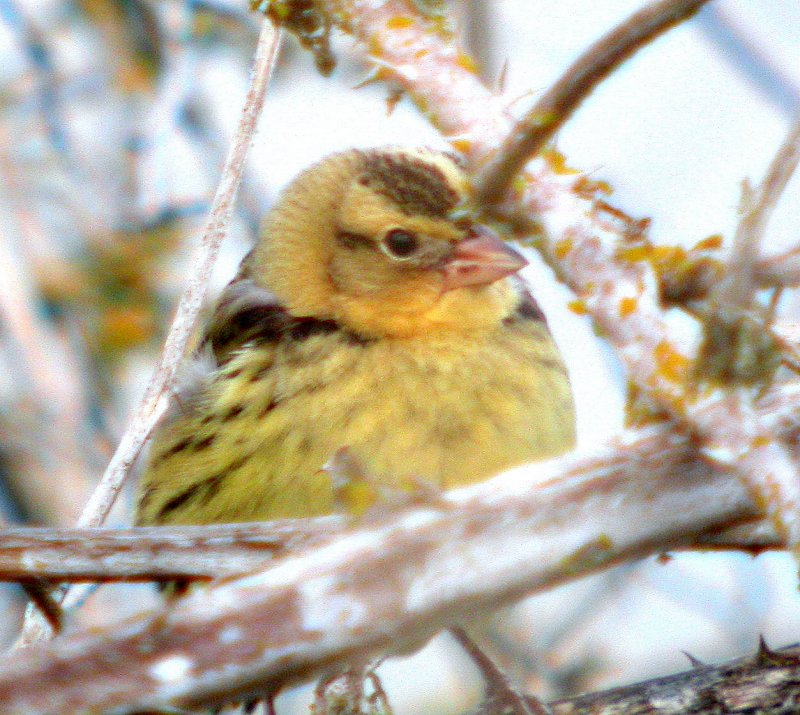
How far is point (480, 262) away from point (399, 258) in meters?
0.22

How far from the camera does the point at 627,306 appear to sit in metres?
1.50

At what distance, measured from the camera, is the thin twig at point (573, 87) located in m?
1.41

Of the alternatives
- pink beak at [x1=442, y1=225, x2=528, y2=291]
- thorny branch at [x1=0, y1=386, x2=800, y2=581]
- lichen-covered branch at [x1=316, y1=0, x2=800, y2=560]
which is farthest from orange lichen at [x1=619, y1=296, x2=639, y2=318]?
pink beak at [x1=442, y1=225, x2=528, y2=291]

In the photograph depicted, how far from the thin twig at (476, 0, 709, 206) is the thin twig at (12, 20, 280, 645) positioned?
2.45ft

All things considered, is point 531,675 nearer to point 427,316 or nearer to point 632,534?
point 427,316

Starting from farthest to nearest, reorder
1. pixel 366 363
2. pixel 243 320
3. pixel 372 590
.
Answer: pixel 243 320 → pixel 366 363 → pixel 372 590

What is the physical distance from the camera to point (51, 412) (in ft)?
15.6

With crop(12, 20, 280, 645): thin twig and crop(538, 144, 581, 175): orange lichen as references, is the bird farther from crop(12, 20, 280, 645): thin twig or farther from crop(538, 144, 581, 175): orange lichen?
crop(538, 144, 581, 175): orange lichen

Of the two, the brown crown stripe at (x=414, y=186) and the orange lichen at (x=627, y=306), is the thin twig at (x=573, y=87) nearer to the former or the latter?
the orange lichen at (x=627, y=306)

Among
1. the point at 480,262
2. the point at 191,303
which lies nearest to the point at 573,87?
the point at 191,303

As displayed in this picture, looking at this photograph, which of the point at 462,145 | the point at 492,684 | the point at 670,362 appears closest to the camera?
the point at 670,362

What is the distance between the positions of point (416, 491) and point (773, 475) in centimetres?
35

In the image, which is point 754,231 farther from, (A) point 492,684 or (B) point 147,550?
(A) point 492,684

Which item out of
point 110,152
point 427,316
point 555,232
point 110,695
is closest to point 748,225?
point 555,232
